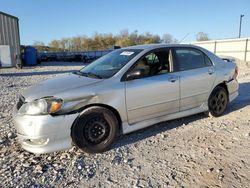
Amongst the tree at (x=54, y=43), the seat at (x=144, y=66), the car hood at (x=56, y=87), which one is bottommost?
the car hood at (x=56, y=87)

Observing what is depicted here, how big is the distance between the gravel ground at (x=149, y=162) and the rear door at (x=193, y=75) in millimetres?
546

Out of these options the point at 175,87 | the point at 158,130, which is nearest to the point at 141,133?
the point at 158,130

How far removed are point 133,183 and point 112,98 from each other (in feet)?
4.38

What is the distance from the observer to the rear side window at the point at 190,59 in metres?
4.64

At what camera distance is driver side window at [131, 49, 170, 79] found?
412cm

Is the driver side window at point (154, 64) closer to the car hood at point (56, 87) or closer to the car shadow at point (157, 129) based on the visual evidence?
the car hood at point (56, 87)

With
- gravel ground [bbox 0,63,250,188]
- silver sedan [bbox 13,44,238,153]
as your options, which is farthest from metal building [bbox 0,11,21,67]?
silver sedan [bbox 13,44,238,153]

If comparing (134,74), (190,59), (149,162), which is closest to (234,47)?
(190,59)

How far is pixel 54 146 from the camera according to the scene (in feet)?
11.2

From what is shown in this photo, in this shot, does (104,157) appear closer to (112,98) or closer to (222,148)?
(112,98)

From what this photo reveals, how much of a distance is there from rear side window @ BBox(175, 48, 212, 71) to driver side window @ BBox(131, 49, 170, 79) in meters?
0.25

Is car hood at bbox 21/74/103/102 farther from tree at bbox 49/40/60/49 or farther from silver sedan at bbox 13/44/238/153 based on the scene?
tree at bbox 49/40/60/49

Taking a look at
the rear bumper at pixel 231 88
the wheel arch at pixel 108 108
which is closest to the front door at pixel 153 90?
the wheel arch at pixel 108 108

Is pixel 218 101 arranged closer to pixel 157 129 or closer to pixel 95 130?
pixel 157 129
